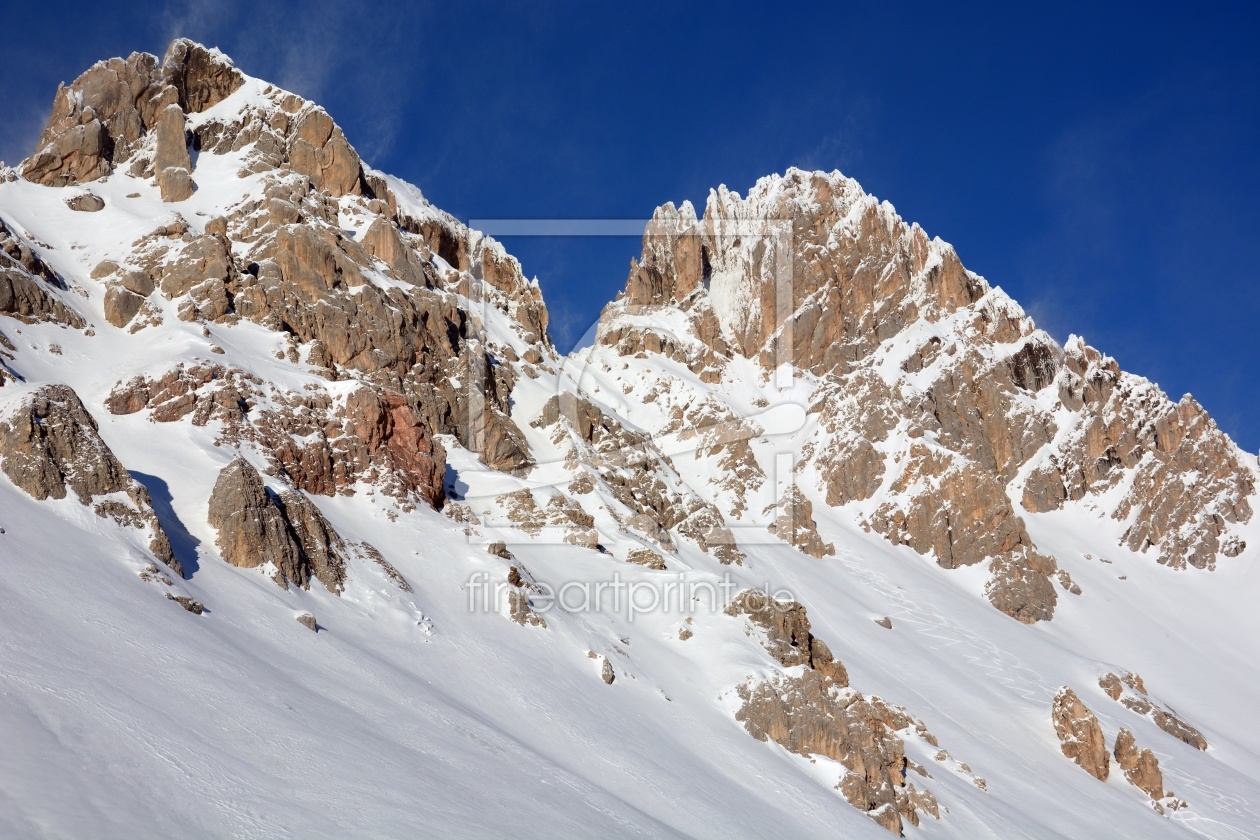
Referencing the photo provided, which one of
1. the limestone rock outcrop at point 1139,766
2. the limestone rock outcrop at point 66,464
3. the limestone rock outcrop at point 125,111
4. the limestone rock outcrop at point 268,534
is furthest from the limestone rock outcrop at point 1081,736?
the limestone rock outcrop at point 125,111

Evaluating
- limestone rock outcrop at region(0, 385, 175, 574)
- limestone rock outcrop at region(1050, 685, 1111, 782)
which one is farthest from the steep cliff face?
limestone rock outcrop at region(0, 385, 175, 574)

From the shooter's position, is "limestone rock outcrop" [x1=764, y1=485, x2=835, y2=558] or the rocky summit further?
"limestone rock outcrop" [x1=764, y1=485, x2=835, y2=558]

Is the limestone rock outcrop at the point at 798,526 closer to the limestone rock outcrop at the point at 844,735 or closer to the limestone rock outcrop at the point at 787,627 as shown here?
the limestone rock outcrop at the point at 787,627

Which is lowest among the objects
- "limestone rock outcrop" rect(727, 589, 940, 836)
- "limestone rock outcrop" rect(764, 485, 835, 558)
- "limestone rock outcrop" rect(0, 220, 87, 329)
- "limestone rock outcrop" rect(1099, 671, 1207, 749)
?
"limestone rock outcrop" rect(727, 589, 940, 836)

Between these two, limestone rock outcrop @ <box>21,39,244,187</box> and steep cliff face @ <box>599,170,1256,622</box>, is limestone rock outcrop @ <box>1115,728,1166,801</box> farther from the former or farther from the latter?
limestone rock outcrop @ <box>21,39,244,187</box>

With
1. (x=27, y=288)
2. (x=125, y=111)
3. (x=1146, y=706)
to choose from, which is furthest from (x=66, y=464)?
(x=1146, y=706)

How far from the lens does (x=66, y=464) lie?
31.2m

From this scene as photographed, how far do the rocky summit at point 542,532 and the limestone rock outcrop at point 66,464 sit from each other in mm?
171

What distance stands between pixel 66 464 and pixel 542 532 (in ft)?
105

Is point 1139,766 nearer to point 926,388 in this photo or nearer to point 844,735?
point 844,735

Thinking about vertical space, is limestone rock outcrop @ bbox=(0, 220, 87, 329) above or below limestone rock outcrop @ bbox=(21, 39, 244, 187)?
below

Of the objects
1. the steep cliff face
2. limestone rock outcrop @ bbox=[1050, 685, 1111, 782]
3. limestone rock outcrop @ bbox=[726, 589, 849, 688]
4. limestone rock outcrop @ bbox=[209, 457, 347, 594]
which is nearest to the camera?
limestone rock outcrop @ bbox=[209, 457, 347, 594]

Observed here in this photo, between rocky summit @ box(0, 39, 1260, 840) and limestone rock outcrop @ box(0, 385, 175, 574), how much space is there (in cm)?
17

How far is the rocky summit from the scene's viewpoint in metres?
21.5
